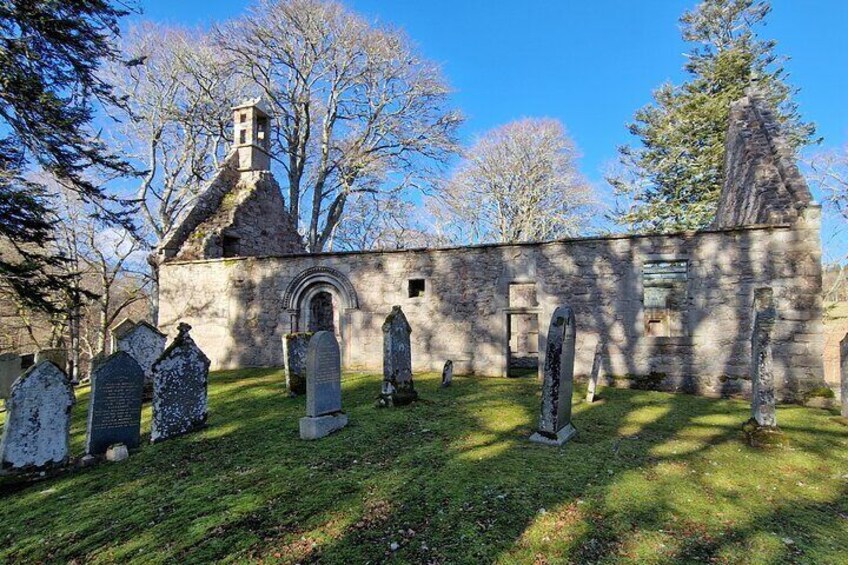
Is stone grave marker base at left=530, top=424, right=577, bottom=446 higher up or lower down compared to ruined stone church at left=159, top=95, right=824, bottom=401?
lower down

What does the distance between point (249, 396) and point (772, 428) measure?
9.57 m

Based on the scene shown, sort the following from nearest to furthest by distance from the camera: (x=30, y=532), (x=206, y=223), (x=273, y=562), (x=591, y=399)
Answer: (x=273, y=562)
(x=30, y=532)
(x=591, y=399)
(x=206, y=223)

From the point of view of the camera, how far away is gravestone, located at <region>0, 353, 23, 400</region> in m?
12.4

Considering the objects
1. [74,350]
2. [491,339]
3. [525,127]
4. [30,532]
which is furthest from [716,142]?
[74,350]

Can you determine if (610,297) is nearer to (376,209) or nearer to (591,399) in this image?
(591,399)

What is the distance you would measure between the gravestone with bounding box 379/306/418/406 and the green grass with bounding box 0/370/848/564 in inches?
33.3

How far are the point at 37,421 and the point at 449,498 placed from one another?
528 cm

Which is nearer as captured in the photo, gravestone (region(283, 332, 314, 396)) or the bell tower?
gravestone (region(283, 332, 314, 396))

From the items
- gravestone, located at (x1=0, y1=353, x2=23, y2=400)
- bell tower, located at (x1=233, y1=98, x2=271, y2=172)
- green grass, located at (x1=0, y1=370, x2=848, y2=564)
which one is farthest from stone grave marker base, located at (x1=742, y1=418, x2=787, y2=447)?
bell tower, located at (x1=233, y1=98, x2=271, y2=172)

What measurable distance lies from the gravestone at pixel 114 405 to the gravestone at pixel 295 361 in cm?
336

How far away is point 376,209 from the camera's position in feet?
83.6

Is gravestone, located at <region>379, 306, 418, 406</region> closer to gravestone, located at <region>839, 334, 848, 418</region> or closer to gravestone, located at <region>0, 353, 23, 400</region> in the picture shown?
gravestone, located at <region>839, 334, 848, 418</region>

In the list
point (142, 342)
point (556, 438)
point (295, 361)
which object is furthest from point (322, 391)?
point (142, 342)

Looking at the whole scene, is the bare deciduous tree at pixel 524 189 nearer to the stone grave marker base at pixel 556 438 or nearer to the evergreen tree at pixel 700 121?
the evergreen tree at pixel 700 121
